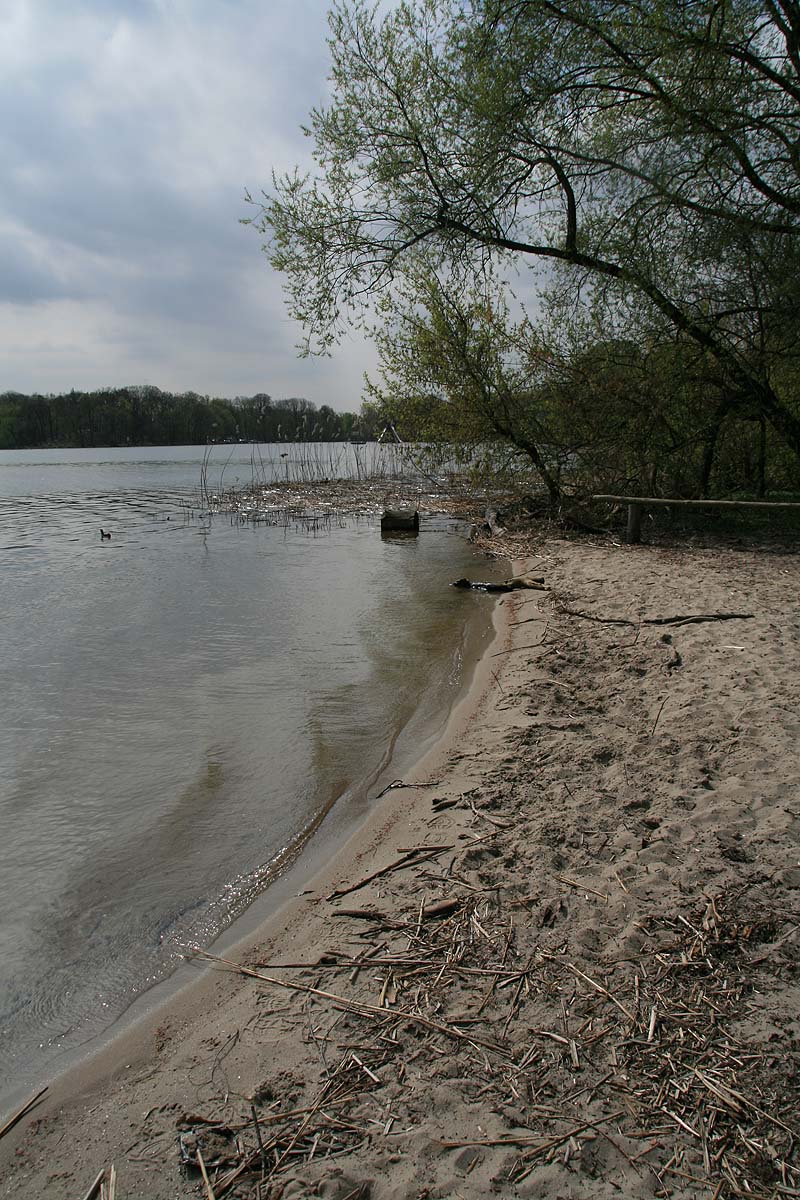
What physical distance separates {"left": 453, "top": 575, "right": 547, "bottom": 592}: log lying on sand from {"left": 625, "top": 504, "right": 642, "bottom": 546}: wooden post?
9.97 ft

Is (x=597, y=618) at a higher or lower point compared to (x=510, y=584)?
higher

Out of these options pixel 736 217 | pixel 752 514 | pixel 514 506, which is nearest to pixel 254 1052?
pixel 736 217

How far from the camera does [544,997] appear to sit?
2.36m

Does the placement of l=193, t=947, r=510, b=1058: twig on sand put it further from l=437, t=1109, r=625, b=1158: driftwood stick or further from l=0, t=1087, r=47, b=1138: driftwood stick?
l=0, t=1087, r=47, b=1138: driftwood stick

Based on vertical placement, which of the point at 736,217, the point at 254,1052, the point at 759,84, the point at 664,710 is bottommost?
the point at 254,1052

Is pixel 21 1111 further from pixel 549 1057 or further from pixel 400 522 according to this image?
pixel 400 522

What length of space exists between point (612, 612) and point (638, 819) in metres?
4.63

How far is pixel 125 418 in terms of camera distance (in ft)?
315

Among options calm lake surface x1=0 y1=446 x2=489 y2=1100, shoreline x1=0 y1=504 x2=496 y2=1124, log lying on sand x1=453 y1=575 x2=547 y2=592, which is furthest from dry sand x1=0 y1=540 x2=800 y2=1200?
log lying on sand x1=453 y1=575 x2=547 y2=592

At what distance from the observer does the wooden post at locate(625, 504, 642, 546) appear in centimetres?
1303

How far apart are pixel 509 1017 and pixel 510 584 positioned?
8.79m

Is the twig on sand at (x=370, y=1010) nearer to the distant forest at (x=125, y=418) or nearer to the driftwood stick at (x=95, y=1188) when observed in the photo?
the driftwood stick at (x=95, y=1188)

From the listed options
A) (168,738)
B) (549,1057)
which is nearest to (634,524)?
(168,738)

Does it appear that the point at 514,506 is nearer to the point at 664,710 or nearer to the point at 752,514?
the point at 752,514
